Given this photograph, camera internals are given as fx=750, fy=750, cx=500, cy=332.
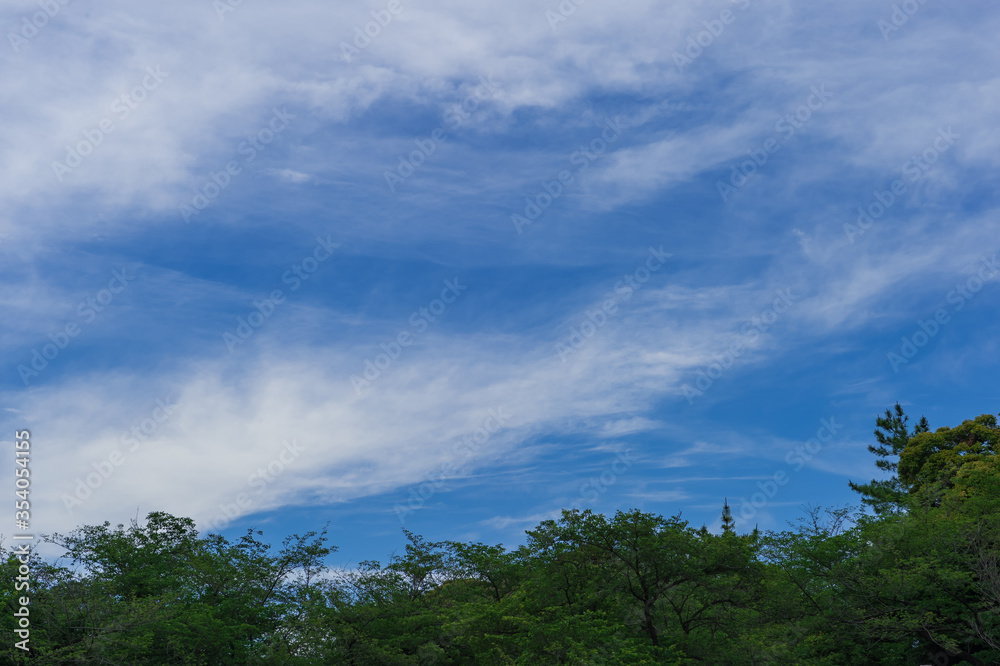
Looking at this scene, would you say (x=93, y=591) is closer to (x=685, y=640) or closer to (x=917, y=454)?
(x=685, y=640)

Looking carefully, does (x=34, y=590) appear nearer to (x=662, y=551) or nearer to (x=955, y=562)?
(x=662, y=551)

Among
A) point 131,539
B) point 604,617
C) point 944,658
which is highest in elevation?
point 131,539

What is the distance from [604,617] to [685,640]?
2.96m

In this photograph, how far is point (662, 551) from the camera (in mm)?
28391

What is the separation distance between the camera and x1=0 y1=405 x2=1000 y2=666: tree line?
24.4 m

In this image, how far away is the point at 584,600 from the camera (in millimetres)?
28438

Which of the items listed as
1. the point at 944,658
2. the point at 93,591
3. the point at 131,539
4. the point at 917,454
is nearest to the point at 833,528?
the point at 944,658

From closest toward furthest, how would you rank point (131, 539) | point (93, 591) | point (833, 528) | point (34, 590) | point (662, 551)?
point (34, 590) < point (93, 591) < point (662, 551) < point (833, 528) < point (131, 539)

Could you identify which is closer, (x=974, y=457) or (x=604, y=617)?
(x=604, y=617)

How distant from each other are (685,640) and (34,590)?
22016 mm

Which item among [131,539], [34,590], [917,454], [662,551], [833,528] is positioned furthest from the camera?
[917,454]

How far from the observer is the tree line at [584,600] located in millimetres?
24438

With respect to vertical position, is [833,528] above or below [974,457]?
below

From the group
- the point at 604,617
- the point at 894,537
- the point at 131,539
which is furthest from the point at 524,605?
the point at 131,539
